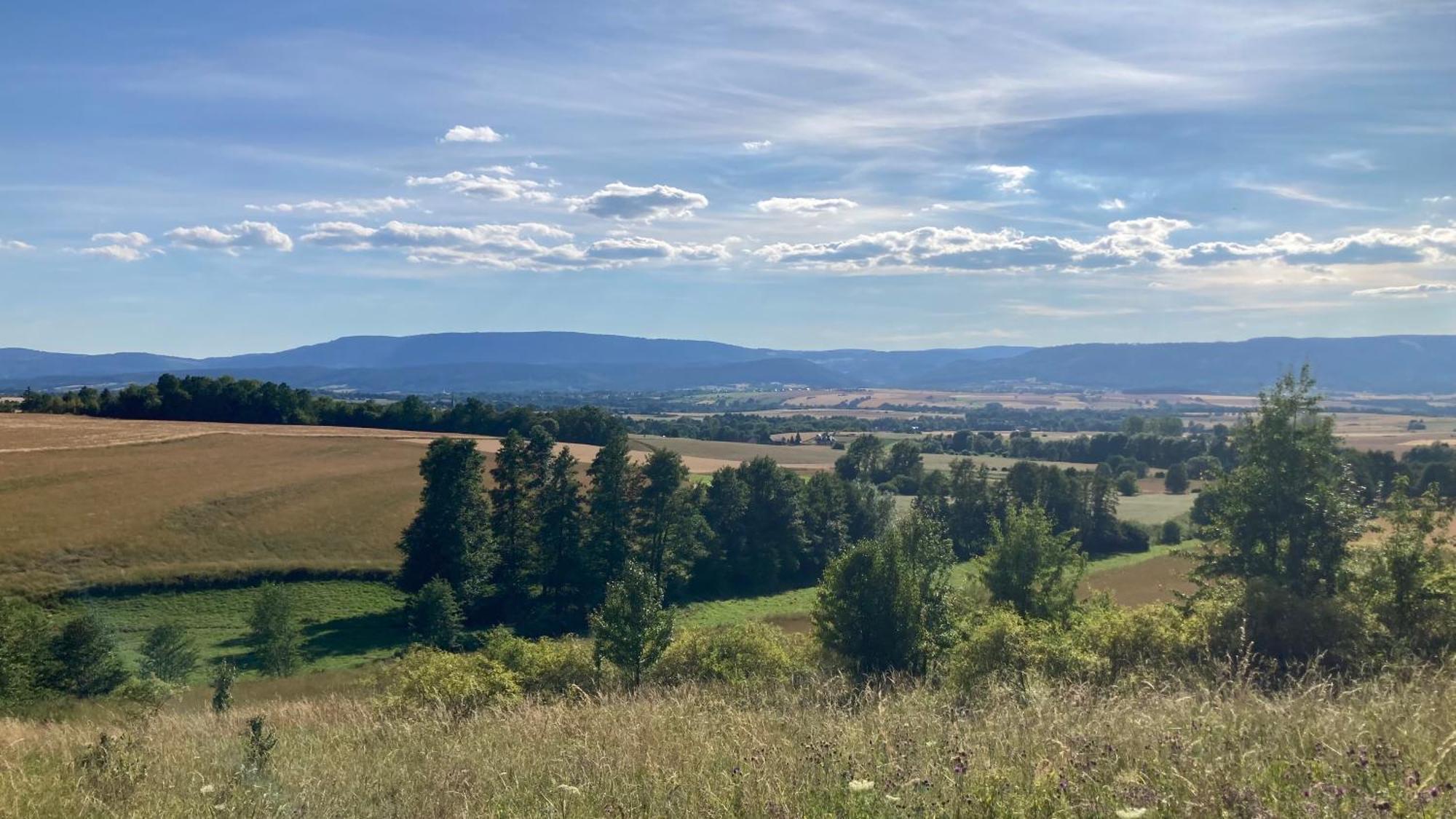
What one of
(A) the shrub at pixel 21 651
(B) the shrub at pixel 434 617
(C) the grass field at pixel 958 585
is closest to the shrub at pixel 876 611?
(A) the shrub at pixel 21 651

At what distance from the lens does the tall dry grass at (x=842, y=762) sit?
4.43m

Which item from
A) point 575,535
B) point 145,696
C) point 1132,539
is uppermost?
point 145,696

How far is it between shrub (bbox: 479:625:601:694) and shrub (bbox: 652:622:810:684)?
150cm

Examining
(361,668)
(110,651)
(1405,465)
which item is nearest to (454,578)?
(361,668)

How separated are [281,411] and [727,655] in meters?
85.1

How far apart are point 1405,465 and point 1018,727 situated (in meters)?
79.3

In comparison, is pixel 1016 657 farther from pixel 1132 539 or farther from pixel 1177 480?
pixel 1177 480

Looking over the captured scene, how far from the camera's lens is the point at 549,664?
17.3m

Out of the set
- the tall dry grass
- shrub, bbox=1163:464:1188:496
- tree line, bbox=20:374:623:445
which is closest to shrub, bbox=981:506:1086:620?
the tall dry grass

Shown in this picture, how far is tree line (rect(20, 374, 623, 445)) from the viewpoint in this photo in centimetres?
8262

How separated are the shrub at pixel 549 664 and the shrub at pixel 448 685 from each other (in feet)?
1.96

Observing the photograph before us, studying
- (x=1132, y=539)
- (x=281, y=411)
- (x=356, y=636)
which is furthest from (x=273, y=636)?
(x=1132, y=539)

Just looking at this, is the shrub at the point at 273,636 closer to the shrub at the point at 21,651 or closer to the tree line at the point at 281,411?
the shrub at the point at 21,651

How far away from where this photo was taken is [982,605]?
26.0 m
